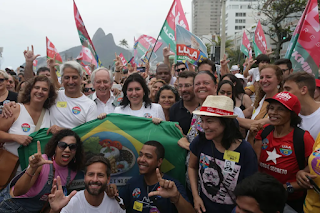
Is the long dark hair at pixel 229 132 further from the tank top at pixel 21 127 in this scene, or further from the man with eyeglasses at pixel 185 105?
the tank top at pixel 21 127

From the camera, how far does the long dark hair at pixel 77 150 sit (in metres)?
2.97

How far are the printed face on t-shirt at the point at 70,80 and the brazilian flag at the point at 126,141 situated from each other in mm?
610

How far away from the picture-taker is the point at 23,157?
324 centimetres

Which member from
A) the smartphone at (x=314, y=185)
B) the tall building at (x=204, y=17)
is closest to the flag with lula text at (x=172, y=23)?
the smartphone at (x=314, y=185)

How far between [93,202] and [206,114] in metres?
1.51

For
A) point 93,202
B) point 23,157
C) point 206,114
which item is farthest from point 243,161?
point 23,157

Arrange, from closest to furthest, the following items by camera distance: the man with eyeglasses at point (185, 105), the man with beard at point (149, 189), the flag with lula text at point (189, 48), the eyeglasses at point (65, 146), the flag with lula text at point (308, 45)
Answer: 1. the man with beard at point (149, 189)
2. the eyeglasses at point (65, 146)
3. the man with eyeglasses at point (185, 105)
4. the flag with lula text at point (308, 45)
5. the flag with lula text at point (189, 48)

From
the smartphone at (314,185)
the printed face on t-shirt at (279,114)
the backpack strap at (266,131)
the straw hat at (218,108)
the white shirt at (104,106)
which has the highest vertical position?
the straw hat at (218,108)

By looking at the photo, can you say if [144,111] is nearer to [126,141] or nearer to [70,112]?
[126,141]

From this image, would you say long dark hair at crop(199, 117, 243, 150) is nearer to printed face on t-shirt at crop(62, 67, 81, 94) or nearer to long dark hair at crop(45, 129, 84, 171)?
long dark hair at crop(45, 129, 84, 171)

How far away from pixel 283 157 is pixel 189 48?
479 centimetres

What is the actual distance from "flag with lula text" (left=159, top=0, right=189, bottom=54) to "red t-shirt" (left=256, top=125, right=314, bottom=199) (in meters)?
5.75

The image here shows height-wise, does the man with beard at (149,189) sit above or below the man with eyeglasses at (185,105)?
below

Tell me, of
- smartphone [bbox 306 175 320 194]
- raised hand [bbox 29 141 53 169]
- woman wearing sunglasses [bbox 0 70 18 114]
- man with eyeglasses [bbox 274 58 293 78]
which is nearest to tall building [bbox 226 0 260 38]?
man with eyeglasses [bbox 274 58 293 78]
